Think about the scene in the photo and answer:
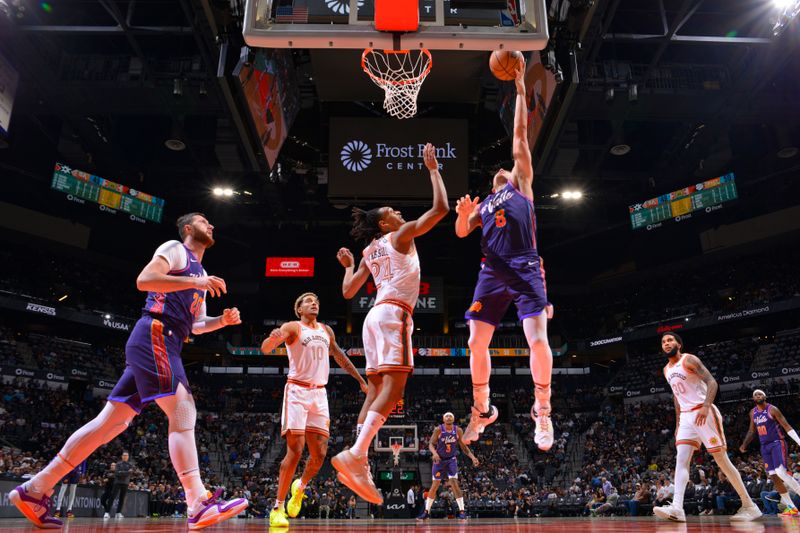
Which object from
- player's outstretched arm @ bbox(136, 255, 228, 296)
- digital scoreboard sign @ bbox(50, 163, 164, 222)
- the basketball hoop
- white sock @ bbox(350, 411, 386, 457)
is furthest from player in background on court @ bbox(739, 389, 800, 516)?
digital scoreboard sign @ bbox(50, 163, 164, 222)

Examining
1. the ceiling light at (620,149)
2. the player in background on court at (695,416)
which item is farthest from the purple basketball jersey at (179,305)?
the ceiling light at (620,149)

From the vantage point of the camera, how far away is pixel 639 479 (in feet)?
74.9

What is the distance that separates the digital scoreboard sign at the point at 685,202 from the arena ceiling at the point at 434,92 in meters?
1.07

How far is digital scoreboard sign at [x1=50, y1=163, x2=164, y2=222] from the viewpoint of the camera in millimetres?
20555

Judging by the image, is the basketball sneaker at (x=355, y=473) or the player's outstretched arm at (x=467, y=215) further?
the player's outstretched arm at (x=467, y=215)

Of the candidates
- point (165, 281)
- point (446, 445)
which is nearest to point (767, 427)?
point (446, 445)

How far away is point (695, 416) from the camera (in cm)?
764

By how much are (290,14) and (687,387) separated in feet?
22.1

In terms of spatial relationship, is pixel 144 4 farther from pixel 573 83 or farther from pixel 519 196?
pixel 519 196

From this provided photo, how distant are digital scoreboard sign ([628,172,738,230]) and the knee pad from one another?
21.4m

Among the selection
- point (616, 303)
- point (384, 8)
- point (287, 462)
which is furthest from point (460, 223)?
point (616, 303)

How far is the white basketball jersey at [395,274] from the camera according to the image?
5059 mm

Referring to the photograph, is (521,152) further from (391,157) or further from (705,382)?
(391,157)

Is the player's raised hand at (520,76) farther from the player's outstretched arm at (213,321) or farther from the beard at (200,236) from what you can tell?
the player's outstretched arm at (213,321)
